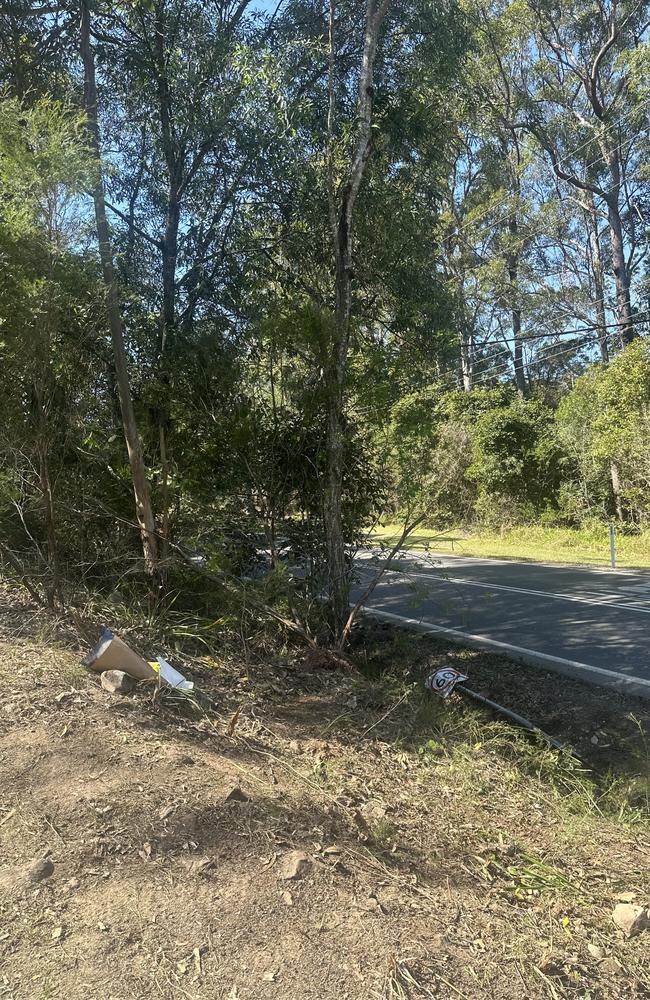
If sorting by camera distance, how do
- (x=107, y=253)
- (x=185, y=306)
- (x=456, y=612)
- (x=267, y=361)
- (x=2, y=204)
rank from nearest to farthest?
(x=2, y=204) → (x=107, y=253) → (x=267, y=361) → (x=185, y=306) → (x=456, y=612)

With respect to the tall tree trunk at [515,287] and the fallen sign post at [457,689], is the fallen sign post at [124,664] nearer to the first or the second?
the fallen sign post at [457,689]

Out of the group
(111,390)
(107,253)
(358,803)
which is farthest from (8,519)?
(358,803)

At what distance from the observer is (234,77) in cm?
732

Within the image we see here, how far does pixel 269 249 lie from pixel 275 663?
4295 millimetres

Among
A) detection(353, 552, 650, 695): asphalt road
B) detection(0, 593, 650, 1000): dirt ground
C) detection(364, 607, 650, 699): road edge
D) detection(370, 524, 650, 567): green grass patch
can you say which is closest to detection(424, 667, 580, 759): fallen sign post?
detection(0, 593, 650, 1000): dirt ground

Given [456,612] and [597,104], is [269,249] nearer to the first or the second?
[456,612]

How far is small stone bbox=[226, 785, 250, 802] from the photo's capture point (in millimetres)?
3570

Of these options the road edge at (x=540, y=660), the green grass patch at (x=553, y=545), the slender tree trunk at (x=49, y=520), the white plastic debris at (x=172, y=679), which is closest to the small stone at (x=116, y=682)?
the white plastic debris at (x=172, y=679)

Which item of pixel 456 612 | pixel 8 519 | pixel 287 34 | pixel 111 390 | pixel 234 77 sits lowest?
pixel 456 612

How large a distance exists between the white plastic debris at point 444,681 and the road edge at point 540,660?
54.6 inches

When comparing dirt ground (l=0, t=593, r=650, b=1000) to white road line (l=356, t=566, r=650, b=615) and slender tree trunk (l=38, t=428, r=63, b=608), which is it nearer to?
slender tree trunk (l=38, t=428, r=63, b=608)

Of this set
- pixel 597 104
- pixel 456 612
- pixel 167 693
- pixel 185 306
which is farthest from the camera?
pixel 597 104

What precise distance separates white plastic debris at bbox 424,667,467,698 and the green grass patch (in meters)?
9.05

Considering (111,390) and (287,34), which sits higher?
(287,34)
